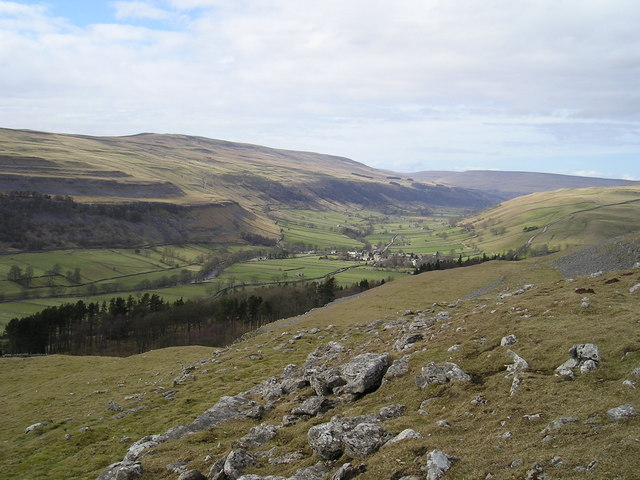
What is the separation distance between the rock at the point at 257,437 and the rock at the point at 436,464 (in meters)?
10.9

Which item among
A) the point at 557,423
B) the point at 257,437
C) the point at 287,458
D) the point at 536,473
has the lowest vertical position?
the point at 257,437

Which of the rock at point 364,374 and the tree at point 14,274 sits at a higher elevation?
the rock at point 364,374

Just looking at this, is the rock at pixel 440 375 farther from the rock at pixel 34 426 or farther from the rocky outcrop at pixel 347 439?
the rock at pixel 34 426

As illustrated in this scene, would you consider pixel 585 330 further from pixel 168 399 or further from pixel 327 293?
pixel 327 293

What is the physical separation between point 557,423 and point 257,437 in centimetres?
1529

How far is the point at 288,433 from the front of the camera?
2311cm

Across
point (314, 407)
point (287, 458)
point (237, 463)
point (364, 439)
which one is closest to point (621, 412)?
point (364, 439)

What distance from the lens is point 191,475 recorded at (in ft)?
66.3

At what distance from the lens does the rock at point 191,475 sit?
66.0 feet

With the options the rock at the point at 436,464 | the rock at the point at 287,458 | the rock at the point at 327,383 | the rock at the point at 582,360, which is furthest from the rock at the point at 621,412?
the rock at the point at 327,383

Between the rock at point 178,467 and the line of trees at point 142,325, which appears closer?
the rock at point 178,467

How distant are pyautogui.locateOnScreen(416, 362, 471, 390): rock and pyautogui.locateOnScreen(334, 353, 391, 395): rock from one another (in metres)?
3.47

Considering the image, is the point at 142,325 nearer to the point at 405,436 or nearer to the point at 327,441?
the point at 327,441

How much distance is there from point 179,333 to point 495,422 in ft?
349
